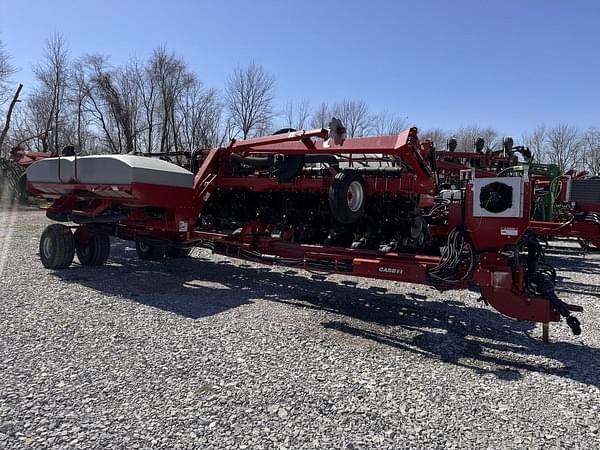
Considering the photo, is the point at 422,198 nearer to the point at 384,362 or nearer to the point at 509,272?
the point at 509,272

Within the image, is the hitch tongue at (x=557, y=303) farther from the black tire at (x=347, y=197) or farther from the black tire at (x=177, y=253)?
the black tire at (x=177, y=253)

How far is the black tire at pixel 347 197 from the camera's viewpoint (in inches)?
213

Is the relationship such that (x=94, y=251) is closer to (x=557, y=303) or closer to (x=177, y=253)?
(x=177, y=253)

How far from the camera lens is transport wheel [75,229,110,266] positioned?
805 centimetres

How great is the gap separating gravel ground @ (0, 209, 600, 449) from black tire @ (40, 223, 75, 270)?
1095 mm

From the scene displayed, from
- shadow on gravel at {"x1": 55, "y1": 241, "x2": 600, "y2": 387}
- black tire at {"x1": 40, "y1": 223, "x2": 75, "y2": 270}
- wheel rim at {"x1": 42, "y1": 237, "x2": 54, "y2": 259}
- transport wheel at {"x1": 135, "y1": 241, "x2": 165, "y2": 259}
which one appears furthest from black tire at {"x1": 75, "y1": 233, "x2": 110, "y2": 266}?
transport wheel at {"x1": 135, "y1": 241, "x2": 165, "y2": 259}

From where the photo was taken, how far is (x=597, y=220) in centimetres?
855

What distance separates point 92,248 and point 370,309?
5.08m

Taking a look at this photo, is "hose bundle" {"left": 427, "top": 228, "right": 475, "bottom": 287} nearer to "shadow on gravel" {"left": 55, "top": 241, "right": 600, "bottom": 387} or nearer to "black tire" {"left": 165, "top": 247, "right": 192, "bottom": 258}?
"shadow on gravel" {"left": 55, "top": 241, "right": 600, "bottom": 387}

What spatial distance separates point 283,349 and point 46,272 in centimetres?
507

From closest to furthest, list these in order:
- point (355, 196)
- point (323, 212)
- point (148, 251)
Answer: point (355, 196) < point (323, 212) < point (148, 251)

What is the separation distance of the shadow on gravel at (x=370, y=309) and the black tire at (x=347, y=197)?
115 centimetres

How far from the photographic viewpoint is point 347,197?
18.0ft

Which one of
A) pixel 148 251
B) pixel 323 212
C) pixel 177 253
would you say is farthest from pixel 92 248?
pixel 323 212
